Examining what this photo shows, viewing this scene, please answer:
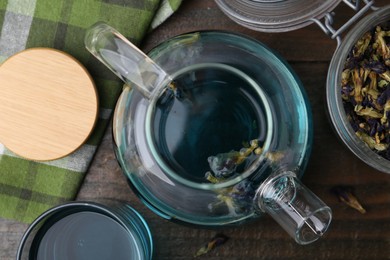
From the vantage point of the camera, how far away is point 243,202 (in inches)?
21.4

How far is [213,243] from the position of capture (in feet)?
2.17

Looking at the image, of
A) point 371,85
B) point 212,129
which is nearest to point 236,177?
point 212,129

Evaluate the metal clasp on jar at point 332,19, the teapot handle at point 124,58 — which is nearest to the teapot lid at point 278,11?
the metal clasp on jar at point 332,19

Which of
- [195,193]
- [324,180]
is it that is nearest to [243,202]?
[195,193]

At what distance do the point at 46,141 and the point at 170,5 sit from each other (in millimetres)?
216

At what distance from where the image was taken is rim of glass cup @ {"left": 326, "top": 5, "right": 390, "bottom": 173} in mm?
556

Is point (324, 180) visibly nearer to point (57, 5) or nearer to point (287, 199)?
point (287, 199)

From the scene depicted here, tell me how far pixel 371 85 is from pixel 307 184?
0.47 feet

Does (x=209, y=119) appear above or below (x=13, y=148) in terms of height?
above

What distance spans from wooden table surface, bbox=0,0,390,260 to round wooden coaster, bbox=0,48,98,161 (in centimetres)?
4

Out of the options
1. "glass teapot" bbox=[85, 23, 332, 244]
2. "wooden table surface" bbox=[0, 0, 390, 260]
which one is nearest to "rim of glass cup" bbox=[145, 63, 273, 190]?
"glass teapot" bbox=[85, 23, 332, 244]

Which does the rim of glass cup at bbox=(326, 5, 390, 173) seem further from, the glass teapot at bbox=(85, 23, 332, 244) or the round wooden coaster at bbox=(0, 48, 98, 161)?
the round wooden coaster at bbox=(0, 48, 98, 161)

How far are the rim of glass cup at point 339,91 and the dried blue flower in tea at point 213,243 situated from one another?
189 millimetres

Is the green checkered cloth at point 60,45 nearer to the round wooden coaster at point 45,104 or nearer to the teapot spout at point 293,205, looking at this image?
the round wooden coaster at point 45,104
